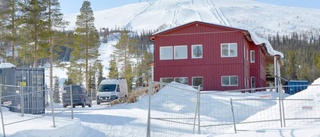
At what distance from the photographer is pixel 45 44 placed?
3712 cm

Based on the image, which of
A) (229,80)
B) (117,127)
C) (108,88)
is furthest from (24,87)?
(229,80)

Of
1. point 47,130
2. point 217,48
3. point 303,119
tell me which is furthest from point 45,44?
point 303,119

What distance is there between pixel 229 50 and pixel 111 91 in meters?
10.8

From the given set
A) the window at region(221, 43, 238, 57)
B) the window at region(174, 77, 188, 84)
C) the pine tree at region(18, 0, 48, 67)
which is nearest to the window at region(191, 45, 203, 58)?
the window at region(221, 43, 238, 57)

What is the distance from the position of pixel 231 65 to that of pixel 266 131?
2225cm

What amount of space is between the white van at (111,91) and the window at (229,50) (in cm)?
987

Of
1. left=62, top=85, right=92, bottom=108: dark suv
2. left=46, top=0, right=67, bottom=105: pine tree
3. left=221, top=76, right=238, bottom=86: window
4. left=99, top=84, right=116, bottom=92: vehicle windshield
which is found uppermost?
left=46, top=0, right=67, bottom=105: pine tree

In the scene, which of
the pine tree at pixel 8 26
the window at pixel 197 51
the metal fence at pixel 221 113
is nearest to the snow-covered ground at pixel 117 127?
the metal fence at pixel 221 113

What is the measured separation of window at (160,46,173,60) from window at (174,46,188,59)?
1.36 feet

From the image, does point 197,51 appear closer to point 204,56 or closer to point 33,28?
point 204,56

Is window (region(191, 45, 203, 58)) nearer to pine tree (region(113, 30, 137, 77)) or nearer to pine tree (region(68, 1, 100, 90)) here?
pine tree (region(68, 1, 100, 90))

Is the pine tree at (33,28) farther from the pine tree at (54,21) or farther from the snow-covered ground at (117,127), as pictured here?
the snow-covered ground at (117,127)

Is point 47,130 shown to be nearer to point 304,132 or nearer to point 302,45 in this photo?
point 304,132

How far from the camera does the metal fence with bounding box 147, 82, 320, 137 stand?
43.7ft
